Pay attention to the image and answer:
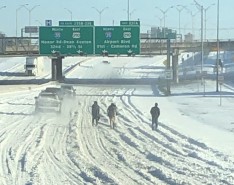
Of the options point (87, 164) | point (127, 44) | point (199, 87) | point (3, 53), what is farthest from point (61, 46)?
point (87, 164)

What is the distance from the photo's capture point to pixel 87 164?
19578mm

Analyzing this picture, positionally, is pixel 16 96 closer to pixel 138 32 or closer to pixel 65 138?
pixel 138 32

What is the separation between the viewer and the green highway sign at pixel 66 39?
63969 millimetres

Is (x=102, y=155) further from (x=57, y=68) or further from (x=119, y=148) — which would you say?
(x=57, y=68)

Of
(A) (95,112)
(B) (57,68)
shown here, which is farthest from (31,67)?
(A) (95,112)

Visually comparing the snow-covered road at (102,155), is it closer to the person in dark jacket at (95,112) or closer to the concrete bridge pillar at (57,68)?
the person in dark jacket at (95,112)

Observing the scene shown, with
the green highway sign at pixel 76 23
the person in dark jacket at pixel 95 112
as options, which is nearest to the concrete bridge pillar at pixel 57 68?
the green highway sign at pixel 76 23

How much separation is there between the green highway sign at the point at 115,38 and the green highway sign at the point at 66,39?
0.80 m

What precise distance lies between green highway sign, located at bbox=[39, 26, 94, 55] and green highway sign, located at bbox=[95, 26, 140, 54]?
0.80 metres

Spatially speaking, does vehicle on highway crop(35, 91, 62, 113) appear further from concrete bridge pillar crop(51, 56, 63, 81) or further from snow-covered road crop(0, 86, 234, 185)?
concrete bridge pillar crop(51, 56, 63, 81)

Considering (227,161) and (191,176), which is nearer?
(191,176)

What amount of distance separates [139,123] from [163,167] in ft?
47.3

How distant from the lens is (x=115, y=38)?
211 feet

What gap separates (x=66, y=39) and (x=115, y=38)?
4.93m
